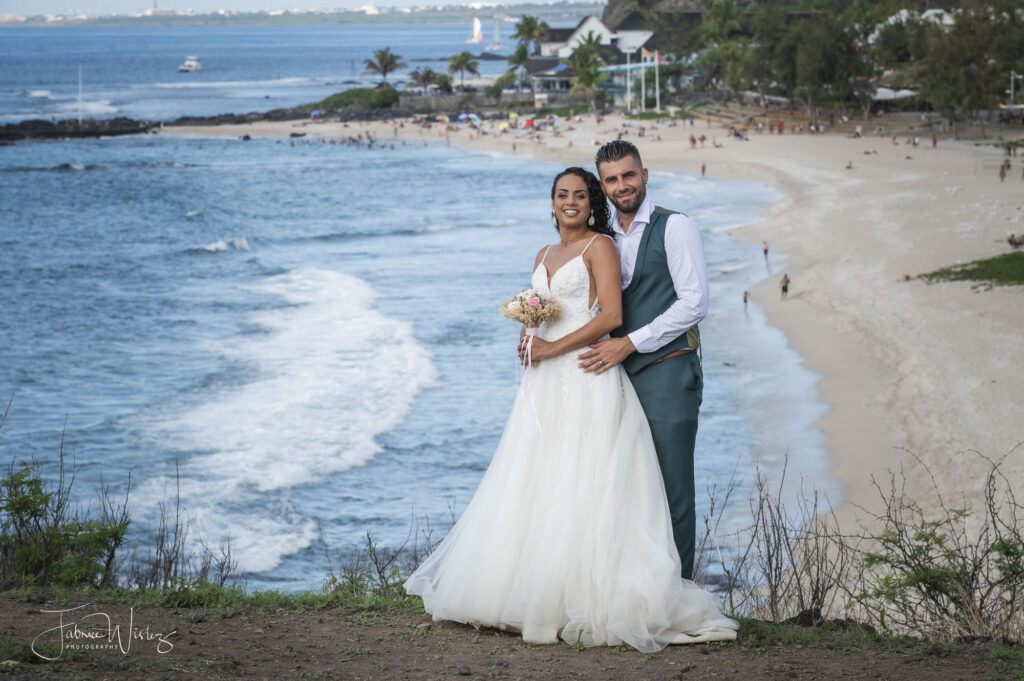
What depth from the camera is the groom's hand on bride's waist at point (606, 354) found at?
5328 millimetres

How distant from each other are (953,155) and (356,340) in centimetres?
3623

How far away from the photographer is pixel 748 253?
33.4m

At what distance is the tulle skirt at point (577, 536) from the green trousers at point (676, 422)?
8 cm

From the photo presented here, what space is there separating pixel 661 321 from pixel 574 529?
1.12 meters

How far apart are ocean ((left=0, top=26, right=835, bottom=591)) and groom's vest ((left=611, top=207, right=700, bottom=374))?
5297 mm

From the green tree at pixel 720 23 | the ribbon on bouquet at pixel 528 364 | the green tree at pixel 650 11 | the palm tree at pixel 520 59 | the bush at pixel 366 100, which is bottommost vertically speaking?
the ribbon on bouquet at pixel 528 364

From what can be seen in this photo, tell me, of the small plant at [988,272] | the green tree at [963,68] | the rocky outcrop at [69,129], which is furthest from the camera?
the rocky outcrop at [69,129]

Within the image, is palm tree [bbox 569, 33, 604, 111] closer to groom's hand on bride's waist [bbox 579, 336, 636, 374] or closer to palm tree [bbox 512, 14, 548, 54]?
palm tree [bbox 512, 14, 548, 54]

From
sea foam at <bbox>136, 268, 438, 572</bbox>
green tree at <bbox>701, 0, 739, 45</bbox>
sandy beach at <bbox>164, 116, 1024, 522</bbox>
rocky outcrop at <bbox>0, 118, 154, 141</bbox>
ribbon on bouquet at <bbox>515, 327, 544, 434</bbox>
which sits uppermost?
green tree at <bbox>701, 0, 739, 45</bbox>

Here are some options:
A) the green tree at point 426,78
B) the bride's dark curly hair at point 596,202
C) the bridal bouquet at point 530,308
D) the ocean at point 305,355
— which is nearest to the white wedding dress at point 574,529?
the bridal bouquet at point 530,308

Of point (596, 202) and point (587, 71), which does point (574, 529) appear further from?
point (587, 71)

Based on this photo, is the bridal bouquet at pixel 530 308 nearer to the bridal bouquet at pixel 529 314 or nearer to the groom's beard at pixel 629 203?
the bridal bouquet at pixel 529 314

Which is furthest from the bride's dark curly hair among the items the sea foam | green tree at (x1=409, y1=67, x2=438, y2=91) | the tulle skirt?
green tree at (x1=409, y1=67, x2=438, y2=91)

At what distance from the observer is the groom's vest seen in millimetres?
5367
